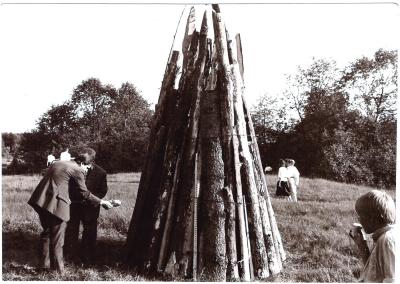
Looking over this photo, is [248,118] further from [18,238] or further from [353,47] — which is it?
[18,238]

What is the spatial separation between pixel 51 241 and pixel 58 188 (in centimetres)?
65

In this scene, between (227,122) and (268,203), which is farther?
(268,203)

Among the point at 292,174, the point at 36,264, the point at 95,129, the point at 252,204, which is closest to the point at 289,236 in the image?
the point at 292,174

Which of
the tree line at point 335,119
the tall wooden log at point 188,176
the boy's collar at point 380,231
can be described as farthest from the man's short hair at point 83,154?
the boy's collar at point 380,231

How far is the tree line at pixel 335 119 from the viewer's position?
5.55m

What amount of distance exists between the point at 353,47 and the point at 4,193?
481 cm

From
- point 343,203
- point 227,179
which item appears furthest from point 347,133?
point 227,179

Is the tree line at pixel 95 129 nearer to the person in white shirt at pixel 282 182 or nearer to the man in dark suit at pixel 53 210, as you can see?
the man in dark suit at pixel 53 210

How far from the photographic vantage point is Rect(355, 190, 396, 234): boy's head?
315 centimetres

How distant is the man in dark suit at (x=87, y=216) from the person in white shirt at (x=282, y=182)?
8.59ft

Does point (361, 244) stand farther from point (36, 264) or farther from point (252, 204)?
point (36, 264)

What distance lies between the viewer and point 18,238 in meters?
6.12

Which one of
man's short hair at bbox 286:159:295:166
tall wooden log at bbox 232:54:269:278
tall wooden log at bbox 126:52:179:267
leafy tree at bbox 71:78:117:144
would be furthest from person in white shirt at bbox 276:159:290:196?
leafy tree at bbox 71:78:117:144

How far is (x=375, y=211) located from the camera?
317 centimetres
